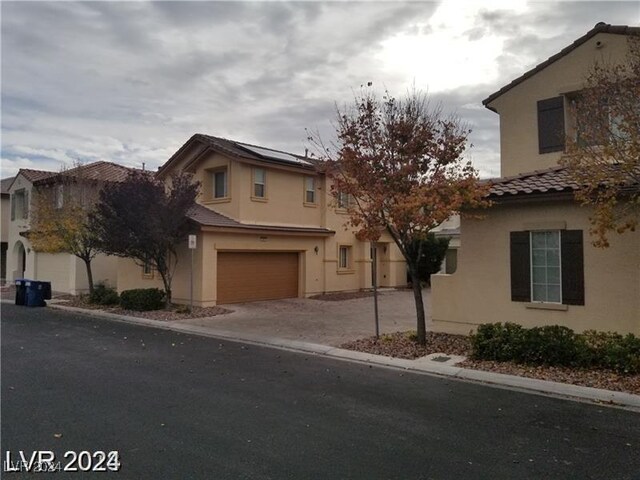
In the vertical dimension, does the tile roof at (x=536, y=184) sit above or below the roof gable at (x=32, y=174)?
below

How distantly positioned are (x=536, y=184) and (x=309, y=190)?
13651mm

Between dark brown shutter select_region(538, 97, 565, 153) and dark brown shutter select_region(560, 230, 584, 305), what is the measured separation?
11.3ft

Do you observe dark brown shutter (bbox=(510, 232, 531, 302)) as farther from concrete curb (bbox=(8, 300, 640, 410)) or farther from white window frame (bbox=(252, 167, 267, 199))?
white window frame (bbox=(252, 167, 267, 199))

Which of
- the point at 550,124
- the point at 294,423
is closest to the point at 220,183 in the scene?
the point at 550,124

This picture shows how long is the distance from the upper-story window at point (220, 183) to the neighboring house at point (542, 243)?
38.1 ft

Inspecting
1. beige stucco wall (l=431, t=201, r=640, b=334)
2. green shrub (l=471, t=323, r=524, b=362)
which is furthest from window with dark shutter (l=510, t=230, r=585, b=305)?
green shrub (l=471, t=323, r=524, b=362)

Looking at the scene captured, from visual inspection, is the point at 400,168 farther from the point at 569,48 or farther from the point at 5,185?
the point at 5,185

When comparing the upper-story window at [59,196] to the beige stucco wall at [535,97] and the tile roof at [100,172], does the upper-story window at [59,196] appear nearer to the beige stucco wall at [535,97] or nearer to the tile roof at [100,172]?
the tile roof at [100,172]

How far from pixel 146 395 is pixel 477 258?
8091 millimetres

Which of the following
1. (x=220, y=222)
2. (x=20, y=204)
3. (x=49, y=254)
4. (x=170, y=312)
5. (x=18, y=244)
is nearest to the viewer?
(x=170, y=312)

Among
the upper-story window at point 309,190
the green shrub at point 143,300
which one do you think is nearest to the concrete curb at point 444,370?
the green shrub at point 143,300

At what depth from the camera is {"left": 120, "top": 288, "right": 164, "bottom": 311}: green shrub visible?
17.8 meters

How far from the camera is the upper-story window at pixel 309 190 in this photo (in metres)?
23.2

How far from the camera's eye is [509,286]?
11281 millimetres
